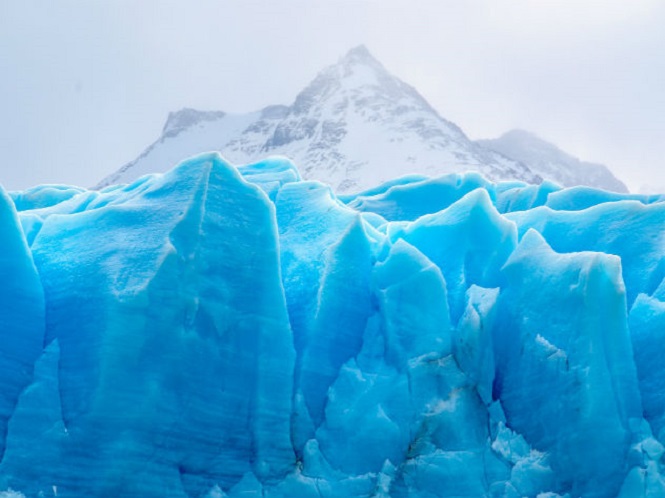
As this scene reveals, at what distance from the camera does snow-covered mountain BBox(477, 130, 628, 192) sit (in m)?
140

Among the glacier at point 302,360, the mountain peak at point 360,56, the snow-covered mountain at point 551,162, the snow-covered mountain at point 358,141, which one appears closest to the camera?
the glacier at point 302,360

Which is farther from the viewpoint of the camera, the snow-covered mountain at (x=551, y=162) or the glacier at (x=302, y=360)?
the snow-covered mountain at (x=551, y=162)

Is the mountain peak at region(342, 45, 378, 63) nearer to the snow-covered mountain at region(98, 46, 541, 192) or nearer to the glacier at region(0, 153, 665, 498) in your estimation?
the snow-covered mountain at region(98, 46, 541, 192)

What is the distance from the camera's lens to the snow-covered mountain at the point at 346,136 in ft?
404

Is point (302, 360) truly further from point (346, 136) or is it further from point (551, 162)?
point (551, 162)

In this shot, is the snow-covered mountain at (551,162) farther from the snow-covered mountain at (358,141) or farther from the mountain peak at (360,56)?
the mountain peak at (360,56)

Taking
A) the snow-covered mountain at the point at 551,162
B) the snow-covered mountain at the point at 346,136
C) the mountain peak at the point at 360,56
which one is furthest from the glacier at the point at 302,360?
the mountain peak at the point at 360,56

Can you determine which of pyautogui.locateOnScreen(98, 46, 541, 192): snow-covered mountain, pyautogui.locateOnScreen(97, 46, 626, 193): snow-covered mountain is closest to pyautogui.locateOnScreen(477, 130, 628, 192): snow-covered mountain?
pyautogui.locateOnScreen(97, 46, 626, 193): snow-covered mountain

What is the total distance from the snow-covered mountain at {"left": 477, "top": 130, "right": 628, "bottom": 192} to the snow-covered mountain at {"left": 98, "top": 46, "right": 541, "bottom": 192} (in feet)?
45.1

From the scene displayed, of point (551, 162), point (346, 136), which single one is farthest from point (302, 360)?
point (551, 162)

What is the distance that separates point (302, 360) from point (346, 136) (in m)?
132

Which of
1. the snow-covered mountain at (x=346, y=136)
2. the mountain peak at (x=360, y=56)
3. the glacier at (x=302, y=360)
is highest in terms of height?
the glacier at (x=302, y=360)

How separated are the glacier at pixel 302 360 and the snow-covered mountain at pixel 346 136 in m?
107

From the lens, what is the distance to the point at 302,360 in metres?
8.49
